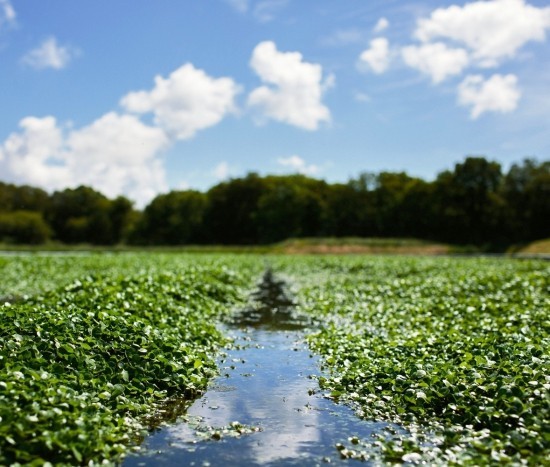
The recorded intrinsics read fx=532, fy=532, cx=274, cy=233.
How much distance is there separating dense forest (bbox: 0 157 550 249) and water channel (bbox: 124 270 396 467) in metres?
84.2

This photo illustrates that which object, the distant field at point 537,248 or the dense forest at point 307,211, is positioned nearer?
the distant field at point 537,248

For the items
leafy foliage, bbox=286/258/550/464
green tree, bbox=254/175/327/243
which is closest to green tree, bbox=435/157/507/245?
green tree, bbox=254/175/327/243

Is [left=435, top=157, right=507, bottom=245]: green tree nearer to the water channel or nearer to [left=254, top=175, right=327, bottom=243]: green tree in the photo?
[left=254, top=175, right=327, bottom=243]: green tree

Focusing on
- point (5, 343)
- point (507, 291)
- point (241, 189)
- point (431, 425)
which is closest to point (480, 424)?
point (431, 425)

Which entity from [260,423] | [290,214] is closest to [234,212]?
[290,214]

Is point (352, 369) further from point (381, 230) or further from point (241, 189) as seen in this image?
point (241, 189)

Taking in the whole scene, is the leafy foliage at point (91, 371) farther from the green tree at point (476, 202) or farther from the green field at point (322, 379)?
the green tree at point (476, 202)

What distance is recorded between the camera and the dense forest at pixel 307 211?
99.5 m

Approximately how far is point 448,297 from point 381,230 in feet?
320

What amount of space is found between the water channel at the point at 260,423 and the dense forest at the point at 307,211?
84.2 m

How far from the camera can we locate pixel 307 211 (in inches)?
5059

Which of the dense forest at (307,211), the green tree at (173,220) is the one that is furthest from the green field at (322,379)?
the green tree at (173,220)

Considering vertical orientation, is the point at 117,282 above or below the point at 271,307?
above

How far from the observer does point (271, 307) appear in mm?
25297
